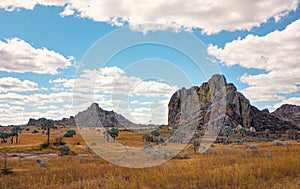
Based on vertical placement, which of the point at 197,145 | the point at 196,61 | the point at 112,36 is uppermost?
the point at 112,36

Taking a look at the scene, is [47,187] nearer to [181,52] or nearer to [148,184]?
[148,184]

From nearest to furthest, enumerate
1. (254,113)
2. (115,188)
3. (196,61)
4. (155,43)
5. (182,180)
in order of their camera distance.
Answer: (115,188)
(182,180)
(196,61)
(155,43)
(254,113)

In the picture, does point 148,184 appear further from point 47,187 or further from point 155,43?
point 155,43

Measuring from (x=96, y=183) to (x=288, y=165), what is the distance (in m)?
8.53

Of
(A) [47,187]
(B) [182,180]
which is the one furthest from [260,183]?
(A) [47,187]

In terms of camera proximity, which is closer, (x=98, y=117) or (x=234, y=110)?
(x=98, y=117)

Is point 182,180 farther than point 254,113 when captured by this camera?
No

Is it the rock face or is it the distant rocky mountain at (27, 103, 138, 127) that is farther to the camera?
the rock face

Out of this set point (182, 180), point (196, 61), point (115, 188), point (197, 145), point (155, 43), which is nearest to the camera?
point (115, 188)

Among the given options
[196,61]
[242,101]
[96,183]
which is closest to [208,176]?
[96,183]

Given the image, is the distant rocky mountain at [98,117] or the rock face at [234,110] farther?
the rock face at [234,110]

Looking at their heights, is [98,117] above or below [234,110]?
below

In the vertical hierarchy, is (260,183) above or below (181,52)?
below

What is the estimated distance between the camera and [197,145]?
123 ft
